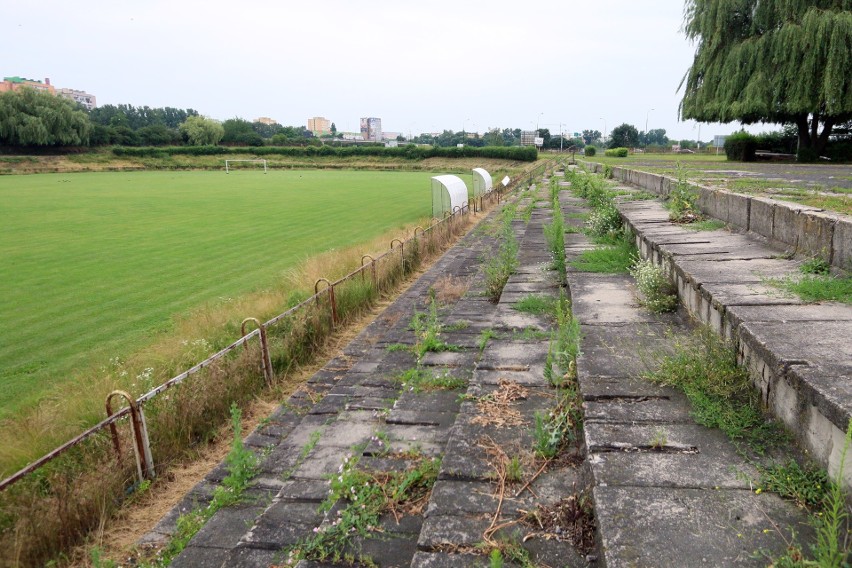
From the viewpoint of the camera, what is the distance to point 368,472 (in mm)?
3258

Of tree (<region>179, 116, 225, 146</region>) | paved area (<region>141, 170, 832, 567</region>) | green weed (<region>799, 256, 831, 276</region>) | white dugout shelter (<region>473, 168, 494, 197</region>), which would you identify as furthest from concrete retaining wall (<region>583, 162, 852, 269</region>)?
tree (<region>179, 116, 225, 146</region>)

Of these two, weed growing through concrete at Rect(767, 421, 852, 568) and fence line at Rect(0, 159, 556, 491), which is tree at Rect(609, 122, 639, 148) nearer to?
fence line at Rect(0, 159, 556, 491)

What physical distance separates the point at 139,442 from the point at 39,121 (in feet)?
228

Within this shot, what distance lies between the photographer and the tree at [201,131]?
81375 mm

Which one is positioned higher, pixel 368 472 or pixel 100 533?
pixel 368 472

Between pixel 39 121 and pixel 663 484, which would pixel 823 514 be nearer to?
pixel 663 484

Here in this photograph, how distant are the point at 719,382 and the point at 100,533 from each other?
396 centimetres

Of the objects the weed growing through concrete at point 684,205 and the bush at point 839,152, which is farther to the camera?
the bush at point 839,152

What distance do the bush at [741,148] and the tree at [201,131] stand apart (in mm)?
74103

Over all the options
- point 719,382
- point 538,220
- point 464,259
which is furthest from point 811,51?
point 719,382

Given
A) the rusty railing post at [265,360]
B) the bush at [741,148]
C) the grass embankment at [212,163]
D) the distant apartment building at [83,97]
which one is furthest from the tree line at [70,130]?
the distant apartment building at [83,97]

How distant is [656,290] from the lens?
4504 mm

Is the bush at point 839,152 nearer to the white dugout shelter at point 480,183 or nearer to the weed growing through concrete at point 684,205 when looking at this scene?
the white dugout shelter at point 480,183

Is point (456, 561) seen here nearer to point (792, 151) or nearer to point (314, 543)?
point (314, 543)
